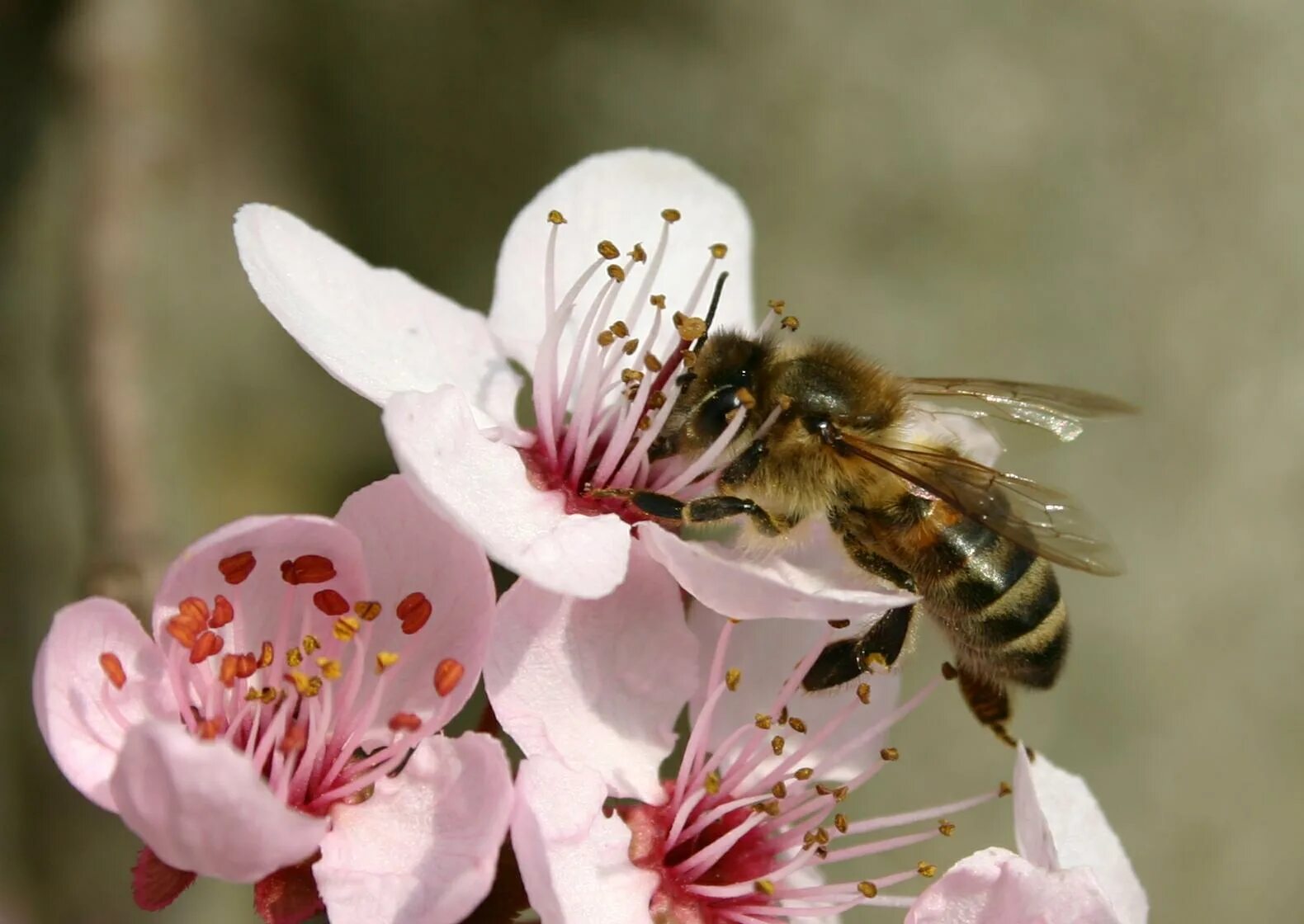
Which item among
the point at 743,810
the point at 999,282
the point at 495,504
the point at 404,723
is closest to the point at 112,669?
the point at 404,723

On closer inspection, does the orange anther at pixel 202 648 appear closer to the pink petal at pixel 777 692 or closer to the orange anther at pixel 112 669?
the orange anther at pixel 112 669

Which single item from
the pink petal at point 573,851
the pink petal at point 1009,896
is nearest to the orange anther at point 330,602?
the pink petal at point 573,851

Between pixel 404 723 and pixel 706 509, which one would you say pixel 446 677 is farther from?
pixel 706 509

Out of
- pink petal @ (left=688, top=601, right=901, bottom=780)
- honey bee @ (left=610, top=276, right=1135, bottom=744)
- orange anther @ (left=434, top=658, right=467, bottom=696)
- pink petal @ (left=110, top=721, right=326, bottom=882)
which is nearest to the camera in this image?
pink petal @ (left=110, top=721, right=326, bottom=882)

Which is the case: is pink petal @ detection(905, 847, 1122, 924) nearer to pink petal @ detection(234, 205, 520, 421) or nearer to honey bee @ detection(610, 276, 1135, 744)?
honey bee @ detection(610, 276, 1135, 744)

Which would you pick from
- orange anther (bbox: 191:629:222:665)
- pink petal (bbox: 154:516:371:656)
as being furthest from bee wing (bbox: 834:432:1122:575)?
orange anther (bbox: 191:629:222:665)

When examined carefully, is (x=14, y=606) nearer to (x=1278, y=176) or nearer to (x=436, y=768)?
(x=436, y=768)

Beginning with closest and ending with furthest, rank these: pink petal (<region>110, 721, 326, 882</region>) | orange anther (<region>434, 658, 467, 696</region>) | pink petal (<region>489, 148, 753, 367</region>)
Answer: pink petal (<region>110, 721, 326, 882</region>) → orange anther (<region>434, 658, 467, 696</region>) → pink petal (<region>489, 148, 753, 367</region>)

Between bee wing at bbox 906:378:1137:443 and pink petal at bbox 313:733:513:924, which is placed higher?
bee wing at bbox 906:378:1137:443
